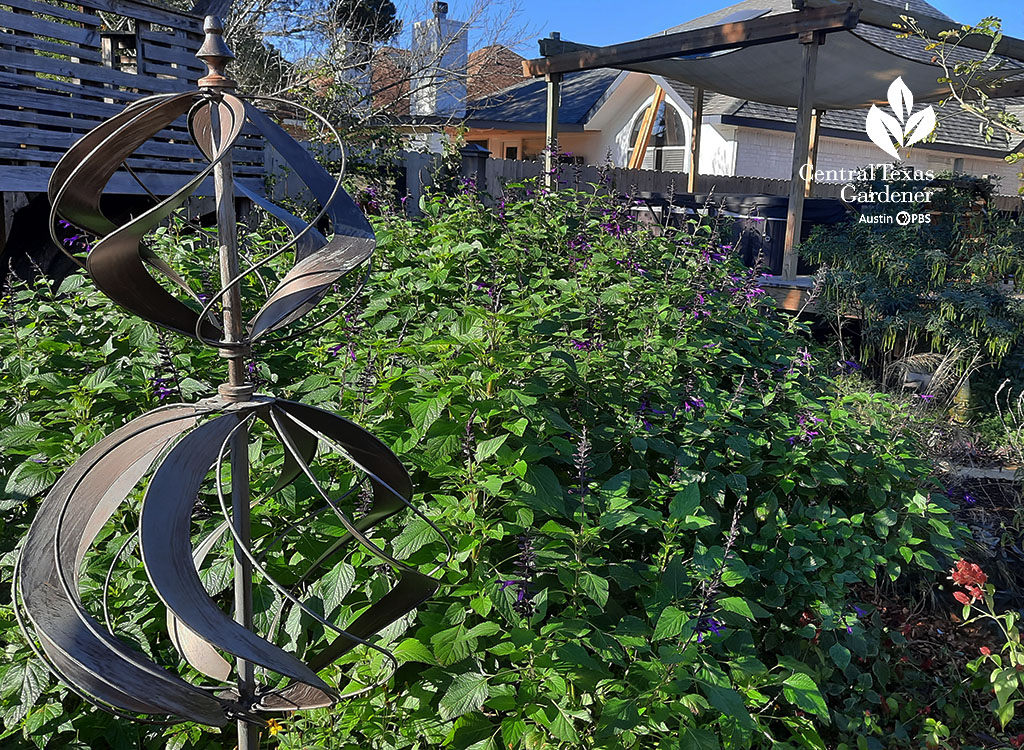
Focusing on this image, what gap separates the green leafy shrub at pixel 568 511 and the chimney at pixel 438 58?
10806 mm

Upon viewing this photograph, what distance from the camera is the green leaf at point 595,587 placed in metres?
1.77

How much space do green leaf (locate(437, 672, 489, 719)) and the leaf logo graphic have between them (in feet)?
41.3

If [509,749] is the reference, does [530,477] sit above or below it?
above

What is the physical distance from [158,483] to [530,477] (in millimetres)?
1219

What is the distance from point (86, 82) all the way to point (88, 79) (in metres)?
0.46

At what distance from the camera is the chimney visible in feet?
44.8

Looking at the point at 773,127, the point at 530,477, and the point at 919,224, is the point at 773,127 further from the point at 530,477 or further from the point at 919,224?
the point at 530,477

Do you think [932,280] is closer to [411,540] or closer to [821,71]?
[821,71]

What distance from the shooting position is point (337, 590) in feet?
5.36

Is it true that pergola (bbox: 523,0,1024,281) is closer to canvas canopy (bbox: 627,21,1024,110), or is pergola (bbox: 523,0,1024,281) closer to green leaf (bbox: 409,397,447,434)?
canvas canopy (bbox: 627,21,1024,110)

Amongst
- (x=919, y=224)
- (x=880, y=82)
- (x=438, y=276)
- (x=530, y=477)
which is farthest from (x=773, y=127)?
(x=530, y=477)

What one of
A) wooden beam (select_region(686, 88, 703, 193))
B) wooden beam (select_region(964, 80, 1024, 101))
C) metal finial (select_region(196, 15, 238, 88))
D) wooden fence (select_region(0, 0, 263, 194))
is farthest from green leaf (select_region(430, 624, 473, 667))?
wooden beam (select_region(686, 88, 703, 193))

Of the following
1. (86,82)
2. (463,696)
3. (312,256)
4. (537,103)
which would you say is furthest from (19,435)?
(537,103)

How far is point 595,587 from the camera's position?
1.79 metres
